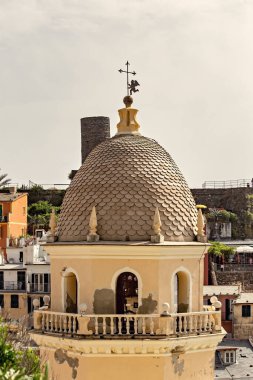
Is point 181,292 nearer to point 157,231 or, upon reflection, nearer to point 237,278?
point 157,231

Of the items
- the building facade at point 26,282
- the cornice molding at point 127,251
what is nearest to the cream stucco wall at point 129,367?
the cornice molding at point 127,251

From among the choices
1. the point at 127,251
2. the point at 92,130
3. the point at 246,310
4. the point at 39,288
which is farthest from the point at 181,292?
the point at 92,130

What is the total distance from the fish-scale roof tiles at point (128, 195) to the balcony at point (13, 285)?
175ft

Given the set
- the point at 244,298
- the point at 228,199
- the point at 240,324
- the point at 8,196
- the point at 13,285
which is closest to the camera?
the point at 240,324

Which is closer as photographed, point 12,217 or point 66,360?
point 66,360

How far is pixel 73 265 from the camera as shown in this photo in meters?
17.9

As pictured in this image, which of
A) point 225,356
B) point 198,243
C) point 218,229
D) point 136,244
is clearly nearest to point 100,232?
Answer: point 136,244

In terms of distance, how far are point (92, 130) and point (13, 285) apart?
166 ft

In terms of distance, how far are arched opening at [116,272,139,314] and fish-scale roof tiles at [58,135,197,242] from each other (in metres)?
0.91

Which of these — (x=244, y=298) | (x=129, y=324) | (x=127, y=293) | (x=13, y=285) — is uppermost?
(x=127, y=293)

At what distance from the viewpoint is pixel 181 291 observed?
18.2m

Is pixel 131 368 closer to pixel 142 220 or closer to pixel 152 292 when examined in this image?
pixel 152 292

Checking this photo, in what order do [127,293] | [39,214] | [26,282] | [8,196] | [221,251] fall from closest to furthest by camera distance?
[127,293] < [26,282] < [221,251] < [8,196] < [39,214]

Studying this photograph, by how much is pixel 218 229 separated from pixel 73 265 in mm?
87771
